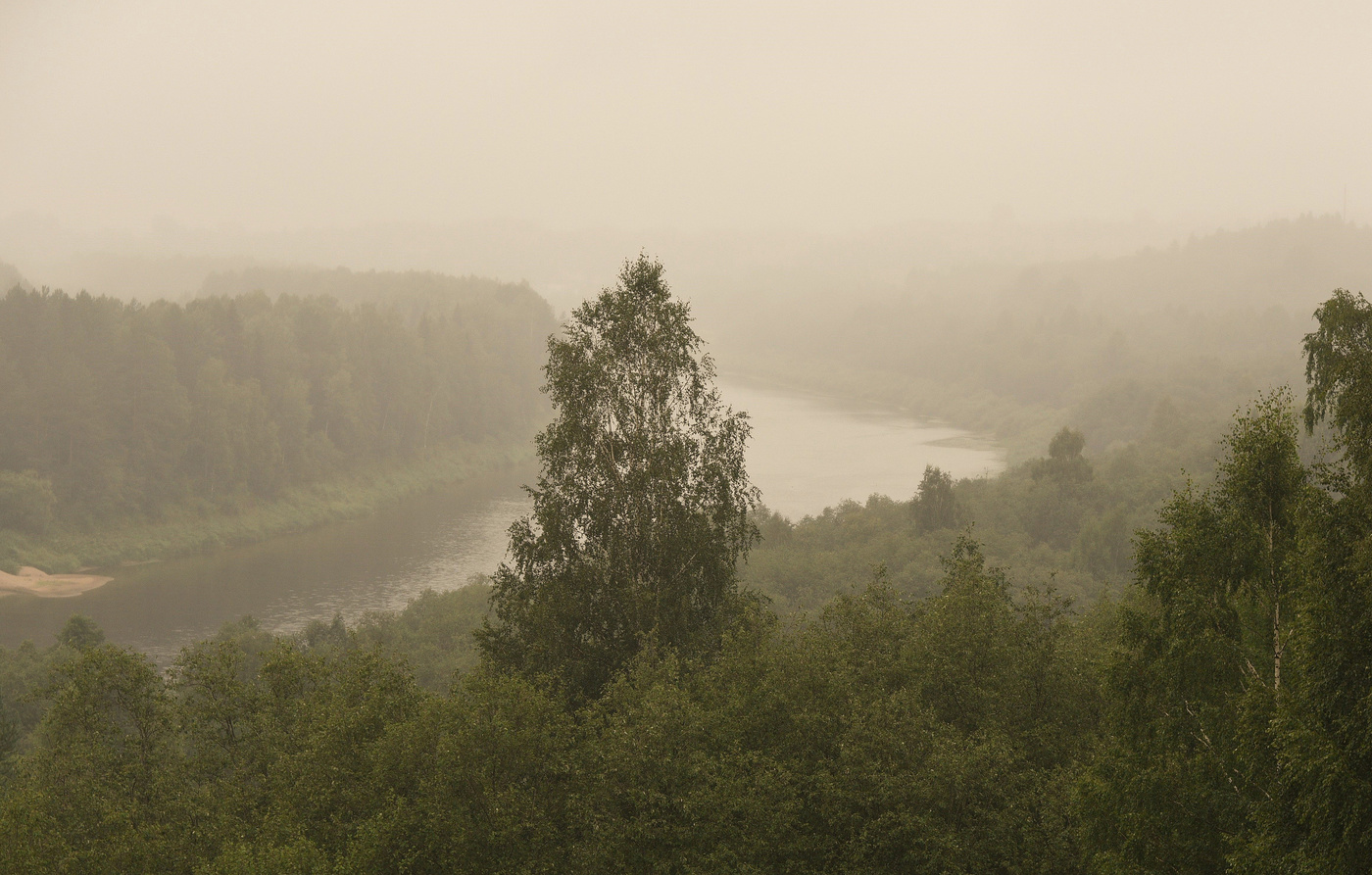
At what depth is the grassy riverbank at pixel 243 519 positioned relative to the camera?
7869cm

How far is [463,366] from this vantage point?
137375mm

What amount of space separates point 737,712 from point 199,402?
95562 millimetres

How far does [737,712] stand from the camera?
17984 millimetres

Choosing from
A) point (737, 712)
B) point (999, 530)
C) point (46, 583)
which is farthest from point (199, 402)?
point (737, 712)

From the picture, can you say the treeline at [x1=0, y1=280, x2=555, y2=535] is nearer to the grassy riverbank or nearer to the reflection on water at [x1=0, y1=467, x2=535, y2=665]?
the grassy riverbank

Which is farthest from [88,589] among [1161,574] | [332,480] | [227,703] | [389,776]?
[1161,574]

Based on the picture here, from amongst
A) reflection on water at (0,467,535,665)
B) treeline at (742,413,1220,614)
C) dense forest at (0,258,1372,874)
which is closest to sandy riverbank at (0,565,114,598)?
reflection on water at (0,467,535,665)

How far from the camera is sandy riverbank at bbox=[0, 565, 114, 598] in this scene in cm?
7212

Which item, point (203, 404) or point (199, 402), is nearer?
point (203, 404)

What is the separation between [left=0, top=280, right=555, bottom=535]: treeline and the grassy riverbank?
5.00ft

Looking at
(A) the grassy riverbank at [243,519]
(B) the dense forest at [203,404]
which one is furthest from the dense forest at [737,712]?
(B) the dense forest at [203,404]

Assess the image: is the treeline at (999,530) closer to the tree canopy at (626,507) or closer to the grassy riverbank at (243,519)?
the tree canopy at (626,507)

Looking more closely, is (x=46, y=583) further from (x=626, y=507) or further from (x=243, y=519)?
(x=626, y=507)

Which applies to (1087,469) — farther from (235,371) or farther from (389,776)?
(235,371)
